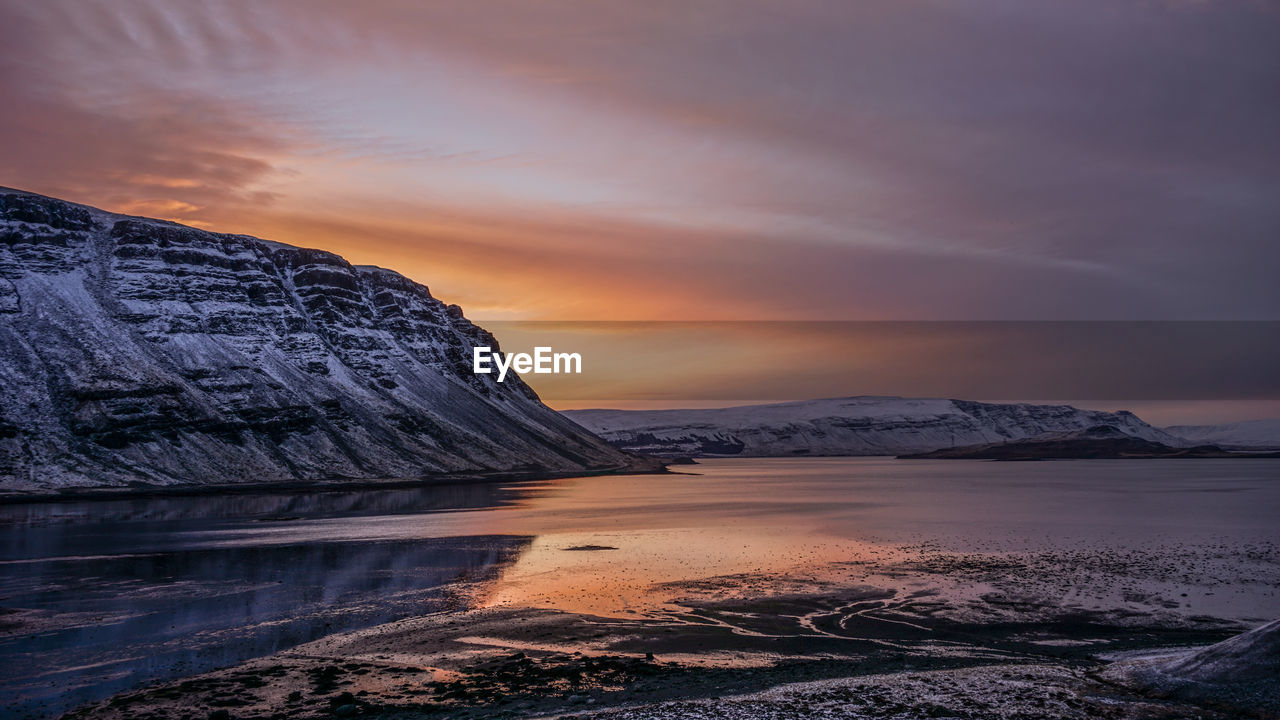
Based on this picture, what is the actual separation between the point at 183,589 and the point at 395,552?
15717 mm

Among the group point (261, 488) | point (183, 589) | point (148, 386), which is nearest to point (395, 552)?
point (183, 589)

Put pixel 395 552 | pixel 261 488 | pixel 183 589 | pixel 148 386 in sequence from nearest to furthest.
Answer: pixel 183 589 → pixel 395 552 → pixel 261 488 → pixel 148 386

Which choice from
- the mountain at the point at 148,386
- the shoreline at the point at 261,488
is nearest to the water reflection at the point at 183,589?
the shoreline at the point at 261,488

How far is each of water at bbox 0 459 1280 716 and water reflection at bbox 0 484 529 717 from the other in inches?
5.7

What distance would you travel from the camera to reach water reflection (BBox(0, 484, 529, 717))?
25234 mm

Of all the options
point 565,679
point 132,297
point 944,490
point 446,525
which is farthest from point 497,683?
point 132,297

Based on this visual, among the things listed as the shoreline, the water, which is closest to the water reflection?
the water

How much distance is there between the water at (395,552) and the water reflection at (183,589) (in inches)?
5.7

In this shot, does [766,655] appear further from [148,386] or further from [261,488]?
[148,386]

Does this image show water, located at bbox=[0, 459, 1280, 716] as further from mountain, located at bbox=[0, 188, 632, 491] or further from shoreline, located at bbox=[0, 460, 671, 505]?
mountain, located at bbox=[0, 188, 632, 491]

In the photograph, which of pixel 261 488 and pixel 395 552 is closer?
pixel 395 552

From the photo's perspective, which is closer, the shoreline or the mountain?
the shoreline

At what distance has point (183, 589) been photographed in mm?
38469

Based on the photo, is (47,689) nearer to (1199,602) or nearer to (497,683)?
(497,683)
